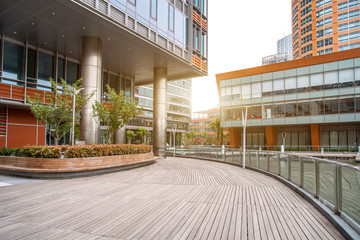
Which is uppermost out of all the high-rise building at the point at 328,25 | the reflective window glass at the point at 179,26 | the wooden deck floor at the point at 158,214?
the high-rise building at the point at 328,25

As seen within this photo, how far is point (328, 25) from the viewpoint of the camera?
66938 mm

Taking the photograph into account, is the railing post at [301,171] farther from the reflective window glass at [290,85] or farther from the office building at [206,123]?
the office building at [206,123]

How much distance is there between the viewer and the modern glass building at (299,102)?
1314 inches

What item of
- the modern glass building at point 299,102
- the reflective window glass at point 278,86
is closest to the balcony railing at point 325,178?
the modern glass building at point 299,102

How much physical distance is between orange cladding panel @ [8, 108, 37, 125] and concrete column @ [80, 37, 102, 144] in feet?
19.9

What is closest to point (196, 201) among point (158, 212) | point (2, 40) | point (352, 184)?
point (158, 212)

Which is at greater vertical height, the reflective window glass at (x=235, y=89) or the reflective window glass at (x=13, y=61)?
the reflective window glass at (x=235, y=89)

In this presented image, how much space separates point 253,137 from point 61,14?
117ft

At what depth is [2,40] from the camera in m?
18.3

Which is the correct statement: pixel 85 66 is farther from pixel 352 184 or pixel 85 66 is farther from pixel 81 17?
pixel 352 184

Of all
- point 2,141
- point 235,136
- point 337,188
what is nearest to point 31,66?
point 2,141

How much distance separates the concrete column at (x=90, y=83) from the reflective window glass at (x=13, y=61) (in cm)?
565

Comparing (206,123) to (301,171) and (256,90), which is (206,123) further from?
(301,171)

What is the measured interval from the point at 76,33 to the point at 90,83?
12.7 feet
